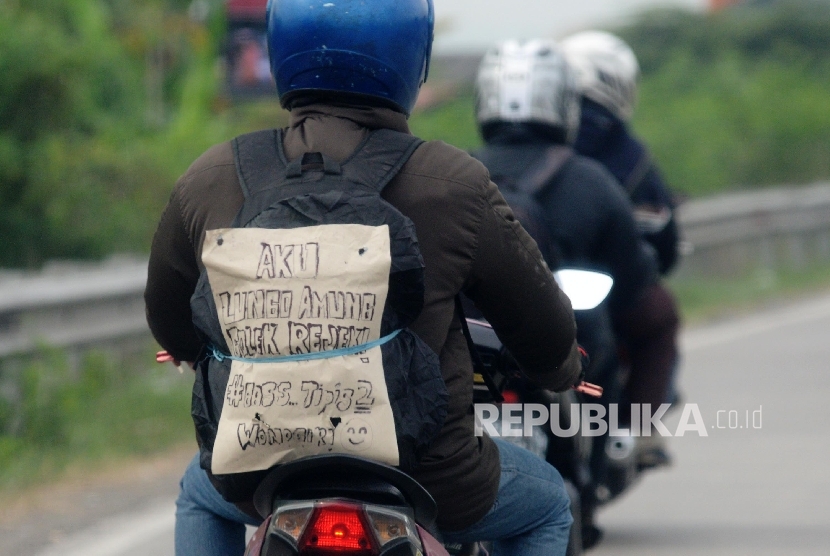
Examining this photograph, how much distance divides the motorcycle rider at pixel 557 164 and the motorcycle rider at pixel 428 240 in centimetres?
153

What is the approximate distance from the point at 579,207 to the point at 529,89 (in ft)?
1.40

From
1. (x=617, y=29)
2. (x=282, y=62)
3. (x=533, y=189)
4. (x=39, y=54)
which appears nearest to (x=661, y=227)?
(x=533, y=189)

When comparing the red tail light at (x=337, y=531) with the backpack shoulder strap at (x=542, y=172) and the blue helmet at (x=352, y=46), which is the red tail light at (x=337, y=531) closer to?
the blue helmet at (x=352, y=46)

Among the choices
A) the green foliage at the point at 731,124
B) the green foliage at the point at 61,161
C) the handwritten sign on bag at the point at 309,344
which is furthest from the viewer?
the green foliage at the point at 731,124

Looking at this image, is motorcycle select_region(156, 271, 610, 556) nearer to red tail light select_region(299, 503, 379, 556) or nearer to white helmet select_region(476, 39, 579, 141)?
red tail light select_region(299, 503, 379, 556)

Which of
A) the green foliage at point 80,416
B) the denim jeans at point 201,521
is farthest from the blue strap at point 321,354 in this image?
the green foliage at point 80,416

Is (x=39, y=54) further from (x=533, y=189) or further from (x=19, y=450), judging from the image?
(x=533, y=189)

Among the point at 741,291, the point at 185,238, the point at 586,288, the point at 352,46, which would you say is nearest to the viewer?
the point at 352,46

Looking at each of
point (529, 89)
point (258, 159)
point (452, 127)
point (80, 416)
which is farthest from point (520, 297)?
point (452, 127)

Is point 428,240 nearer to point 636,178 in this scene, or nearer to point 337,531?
point 337,531

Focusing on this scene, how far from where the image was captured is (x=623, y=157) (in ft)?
19.6

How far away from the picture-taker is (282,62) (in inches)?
123

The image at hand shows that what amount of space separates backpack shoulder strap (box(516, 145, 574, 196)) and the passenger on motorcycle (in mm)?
1047

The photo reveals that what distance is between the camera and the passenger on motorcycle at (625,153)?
5.89 meters
